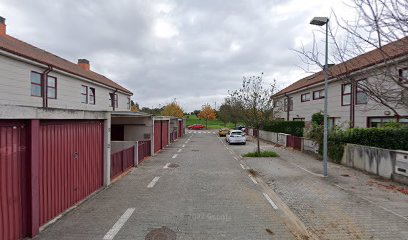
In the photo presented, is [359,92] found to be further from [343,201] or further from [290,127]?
[343,201]

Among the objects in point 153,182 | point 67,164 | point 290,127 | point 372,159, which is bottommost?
point 153,182

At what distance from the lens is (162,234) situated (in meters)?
5.37

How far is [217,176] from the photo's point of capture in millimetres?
11172

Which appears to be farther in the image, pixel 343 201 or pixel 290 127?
pixel 290 127

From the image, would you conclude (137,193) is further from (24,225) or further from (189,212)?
(24,225)

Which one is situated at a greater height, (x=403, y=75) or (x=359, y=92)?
(x=359, y=92)

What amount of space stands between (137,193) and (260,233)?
4346mm

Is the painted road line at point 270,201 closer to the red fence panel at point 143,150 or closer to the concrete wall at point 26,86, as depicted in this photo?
the red fence panel at point 143,150

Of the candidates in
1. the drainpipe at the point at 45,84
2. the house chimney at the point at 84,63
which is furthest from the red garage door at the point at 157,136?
the house chimney at the point at 84,63

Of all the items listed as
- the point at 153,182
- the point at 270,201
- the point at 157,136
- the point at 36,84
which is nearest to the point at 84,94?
the point at 36,84

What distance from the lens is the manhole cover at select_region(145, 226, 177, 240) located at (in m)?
5.20

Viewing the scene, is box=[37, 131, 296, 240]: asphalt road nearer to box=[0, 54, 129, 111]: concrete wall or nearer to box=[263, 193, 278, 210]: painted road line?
box=[263, 193, 278, 210]: painted road line

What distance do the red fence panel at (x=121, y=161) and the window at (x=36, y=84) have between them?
6.14m

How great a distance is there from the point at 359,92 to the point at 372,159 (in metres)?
6.57
